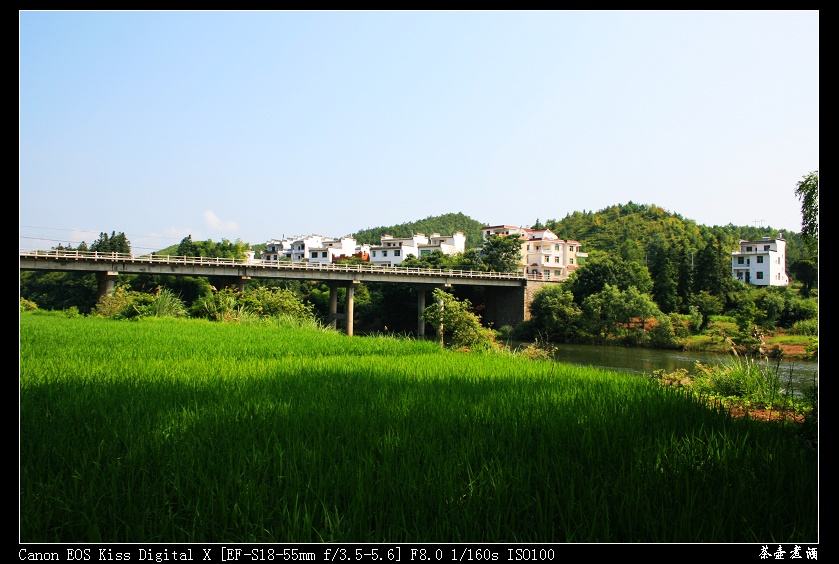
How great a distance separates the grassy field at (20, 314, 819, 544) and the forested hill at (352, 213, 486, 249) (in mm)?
100790

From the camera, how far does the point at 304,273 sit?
38.0 metres

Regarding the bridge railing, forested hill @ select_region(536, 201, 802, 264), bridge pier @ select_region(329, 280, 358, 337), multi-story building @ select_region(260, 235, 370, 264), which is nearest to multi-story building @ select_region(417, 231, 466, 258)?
multi-story building @ select_region(260, 235, 370, 264)

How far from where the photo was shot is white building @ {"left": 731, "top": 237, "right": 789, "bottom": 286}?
47438mm

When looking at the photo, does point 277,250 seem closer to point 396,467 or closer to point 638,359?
point 638,359

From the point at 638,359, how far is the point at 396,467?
2648cm

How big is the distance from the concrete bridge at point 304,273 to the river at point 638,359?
1175 centimetres

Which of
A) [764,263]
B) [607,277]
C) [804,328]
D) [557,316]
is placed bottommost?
[557,316]

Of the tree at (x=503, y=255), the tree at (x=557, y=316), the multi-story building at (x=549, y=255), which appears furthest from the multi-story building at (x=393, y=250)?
the tree at (x=557, y=316)

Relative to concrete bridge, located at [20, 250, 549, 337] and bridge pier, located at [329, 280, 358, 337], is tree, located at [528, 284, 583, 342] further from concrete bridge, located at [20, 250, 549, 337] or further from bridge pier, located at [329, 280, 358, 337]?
bridge pier, located at [329, 280, 358, 337]

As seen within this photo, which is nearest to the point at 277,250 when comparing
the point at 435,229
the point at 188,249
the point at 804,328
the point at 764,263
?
the point at 188,249

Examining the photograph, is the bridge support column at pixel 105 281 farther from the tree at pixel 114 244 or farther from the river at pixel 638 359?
the river at pixel 638 359

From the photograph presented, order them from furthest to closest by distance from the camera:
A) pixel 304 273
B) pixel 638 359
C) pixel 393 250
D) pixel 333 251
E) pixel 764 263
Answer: pixel 333 251 → pixel 393 250 → pixel 764 263 → pixel 304 273 → pixel 638 359
